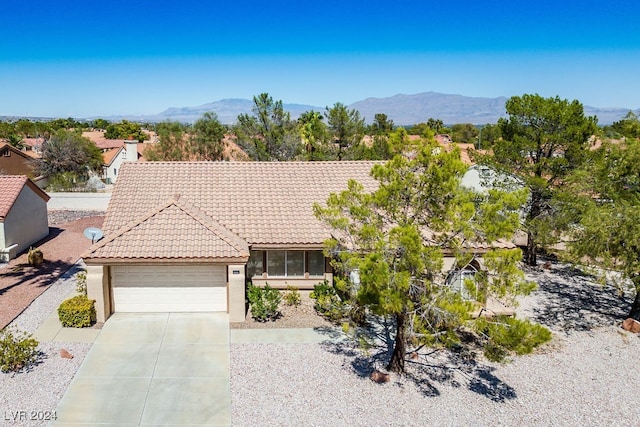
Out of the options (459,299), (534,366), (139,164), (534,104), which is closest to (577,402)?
(534,366)

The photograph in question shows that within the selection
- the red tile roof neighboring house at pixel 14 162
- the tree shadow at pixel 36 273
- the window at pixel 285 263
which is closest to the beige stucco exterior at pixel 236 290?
the window at pixel 285 263

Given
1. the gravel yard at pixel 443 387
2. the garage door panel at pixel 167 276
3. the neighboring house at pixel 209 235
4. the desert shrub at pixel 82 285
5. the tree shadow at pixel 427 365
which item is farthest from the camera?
the desert shrub at pixel 82 285

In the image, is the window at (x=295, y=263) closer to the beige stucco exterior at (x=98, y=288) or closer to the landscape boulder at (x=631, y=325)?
the beige stucco exterior at (x=98, y=288)

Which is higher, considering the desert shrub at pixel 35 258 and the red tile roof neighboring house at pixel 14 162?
the red tile roof neighboring house at pixel 14 162

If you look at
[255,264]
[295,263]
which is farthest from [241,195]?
[295,263]

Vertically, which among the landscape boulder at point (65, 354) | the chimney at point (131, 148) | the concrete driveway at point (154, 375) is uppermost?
the chimney at point (131, 148)

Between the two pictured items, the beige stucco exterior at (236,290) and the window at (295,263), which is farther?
the window at (295,263)
